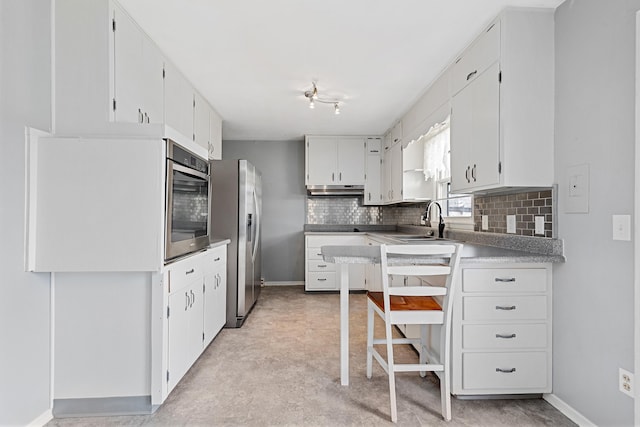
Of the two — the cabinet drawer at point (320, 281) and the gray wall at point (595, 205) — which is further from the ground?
the gray wall at point (595, 205)

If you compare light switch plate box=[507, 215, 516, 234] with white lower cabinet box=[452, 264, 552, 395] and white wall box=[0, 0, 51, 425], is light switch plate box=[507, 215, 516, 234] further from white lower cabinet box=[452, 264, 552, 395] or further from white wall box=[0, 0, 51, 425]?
white wall box=[0, 0, 51, 425]

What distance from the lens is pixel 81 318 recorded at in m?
1.90

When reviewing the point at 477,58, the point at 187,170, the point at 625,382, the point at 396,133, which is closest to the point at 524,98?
the point at 477,58

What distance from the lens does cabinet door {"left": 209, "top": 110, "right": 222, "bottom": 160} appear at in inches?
150

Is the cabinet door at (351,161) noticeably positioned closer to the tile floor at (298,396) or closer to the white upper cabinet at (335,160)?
the white upper cabinet at (335,160)

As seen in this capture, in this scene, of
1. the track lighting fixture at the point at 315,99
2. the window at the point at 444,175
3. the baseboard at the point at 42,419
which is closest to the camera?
the baseboard at the point at 42,419

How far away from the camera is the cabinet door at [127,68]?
197 centimetres

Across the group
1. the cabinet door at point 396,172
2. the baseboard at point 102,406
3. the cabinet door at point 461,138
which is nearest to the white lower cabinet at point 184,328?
the baseboard at point 102,406

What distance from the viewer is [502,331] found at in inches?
80.6

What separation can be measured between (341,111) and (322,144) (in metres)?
1.20

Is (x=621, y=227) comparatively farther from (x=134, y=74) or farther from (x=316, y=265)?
(x=316, y=265)

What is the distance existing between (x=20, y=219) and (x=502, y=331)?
2.61 m

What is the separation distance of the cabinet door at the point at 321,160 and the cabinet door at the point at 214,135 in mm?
1391

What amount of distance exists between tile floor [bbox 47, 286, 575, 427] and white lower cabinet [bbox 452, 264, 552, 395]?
14cm
